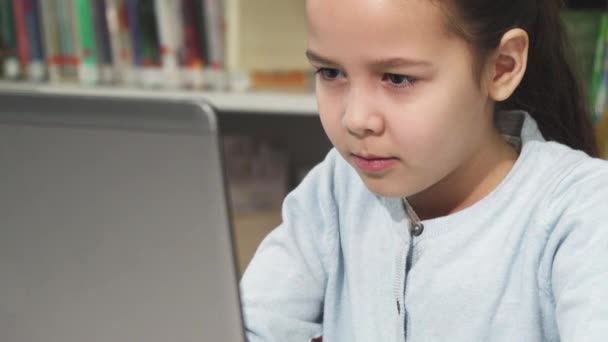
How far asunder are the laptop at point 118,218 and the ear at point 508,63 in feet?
1.10

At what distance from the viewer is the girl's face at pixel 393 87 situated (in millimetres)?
645

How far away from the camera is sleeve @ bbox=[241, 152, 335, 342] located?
0.80 meters

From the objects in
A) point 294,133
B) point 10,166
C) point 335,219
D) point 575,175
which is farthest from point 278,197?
point 10,166

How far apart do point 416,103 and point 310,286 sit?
0.27 metres

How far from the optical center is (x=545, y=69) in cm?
82

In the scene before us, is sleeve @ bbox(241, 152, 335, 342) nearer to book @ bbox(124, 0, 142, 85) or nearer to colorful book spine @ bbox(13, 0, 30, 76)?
book @ bbox(124, 0, 142, 85)

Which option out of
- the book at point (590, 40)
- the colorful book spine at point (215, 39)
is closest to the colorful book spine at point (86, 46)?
the colorful book spine at point (215, 39)

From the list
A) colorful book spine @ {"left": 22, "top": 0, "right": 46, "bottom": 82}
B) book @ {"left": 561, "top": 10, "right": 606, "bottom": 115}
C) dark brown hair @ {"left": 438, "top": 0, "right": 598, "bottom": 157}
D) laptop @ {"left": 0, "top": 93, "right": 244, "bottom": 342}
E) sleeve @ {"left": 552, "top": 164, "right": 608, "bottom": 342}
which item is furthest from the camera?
colorful book spine @ {"left": 22, "top": 0, "right": 46, "bottom": 82}

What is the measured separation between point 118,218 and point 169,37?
47.4 inches

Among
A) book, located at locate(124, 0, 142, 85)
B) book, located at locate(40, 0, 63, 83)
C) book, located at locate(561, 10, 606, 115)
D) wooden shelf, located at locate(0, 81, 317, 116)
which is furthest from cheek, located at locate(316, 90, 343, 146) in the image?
book, located at locate(40, 0, 63, 83)

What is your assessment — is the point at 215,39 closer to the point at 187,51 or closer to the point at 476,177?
the point at 187,51

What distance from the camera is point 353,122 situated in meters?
0.66

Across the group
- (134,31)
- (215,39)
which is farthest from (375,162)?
(134,31)

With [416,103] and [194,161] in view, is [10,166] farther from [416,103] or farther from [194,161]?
[416,103]
